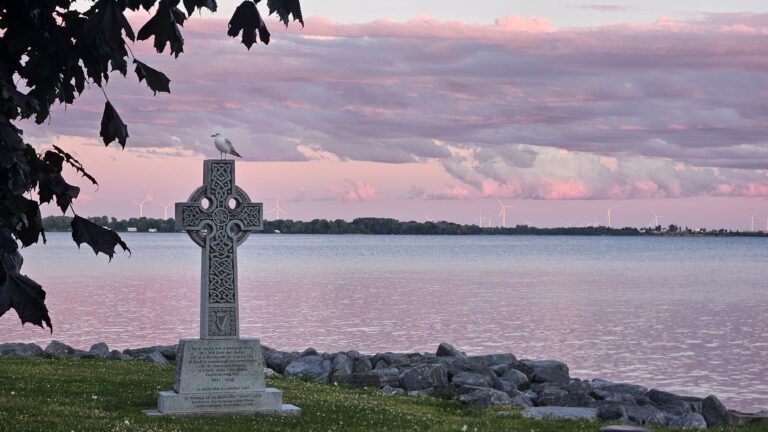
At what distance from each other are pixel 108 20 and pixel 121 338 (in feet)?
138

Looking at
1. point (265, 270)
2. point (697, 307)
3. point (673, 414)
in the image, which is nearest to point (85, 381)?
point (673, 414)

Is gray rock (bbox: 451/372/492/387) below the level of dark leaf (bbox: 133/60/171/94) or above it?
below

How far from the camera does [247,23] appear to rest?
22.4 ft

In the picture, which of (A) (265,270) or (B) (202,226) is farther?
(A) (265,270)

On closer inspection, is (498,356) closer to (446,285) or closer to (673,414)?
(673,414)

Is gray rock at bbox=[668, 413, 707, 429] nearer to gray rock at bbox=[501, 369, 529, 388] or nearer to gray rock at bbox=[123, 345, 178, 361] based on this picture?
gray rock at bbox=[501, 369, 529, 388]

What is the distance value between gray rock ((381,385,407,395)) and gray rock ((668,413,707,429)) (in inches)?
242

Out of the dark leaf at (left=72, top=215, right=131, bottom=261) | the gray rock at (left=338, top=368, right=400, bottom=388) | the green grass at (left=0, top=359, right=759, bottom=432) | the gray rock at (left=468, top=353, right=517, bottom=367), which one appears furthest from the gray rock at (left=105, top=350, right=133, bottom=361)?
the dark leaf at (left=72, top=215, right=131, bottom=261)

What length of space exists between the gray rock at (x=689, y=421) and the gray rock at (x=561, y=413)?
121 inches

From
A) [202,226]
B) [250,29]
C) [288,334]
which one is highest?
[250,29]

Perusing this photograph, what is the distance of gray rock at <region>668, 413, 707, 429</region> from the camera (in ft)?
76.7

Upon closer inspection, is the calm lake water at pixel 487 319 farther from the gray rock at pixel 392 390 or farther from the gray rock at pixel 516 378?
the gray rock at pixel 392 390

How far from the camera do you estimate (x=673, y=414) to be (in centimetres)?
2539

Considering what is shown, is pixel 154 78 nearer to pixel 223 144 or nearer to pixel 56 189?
pixel 56 189
